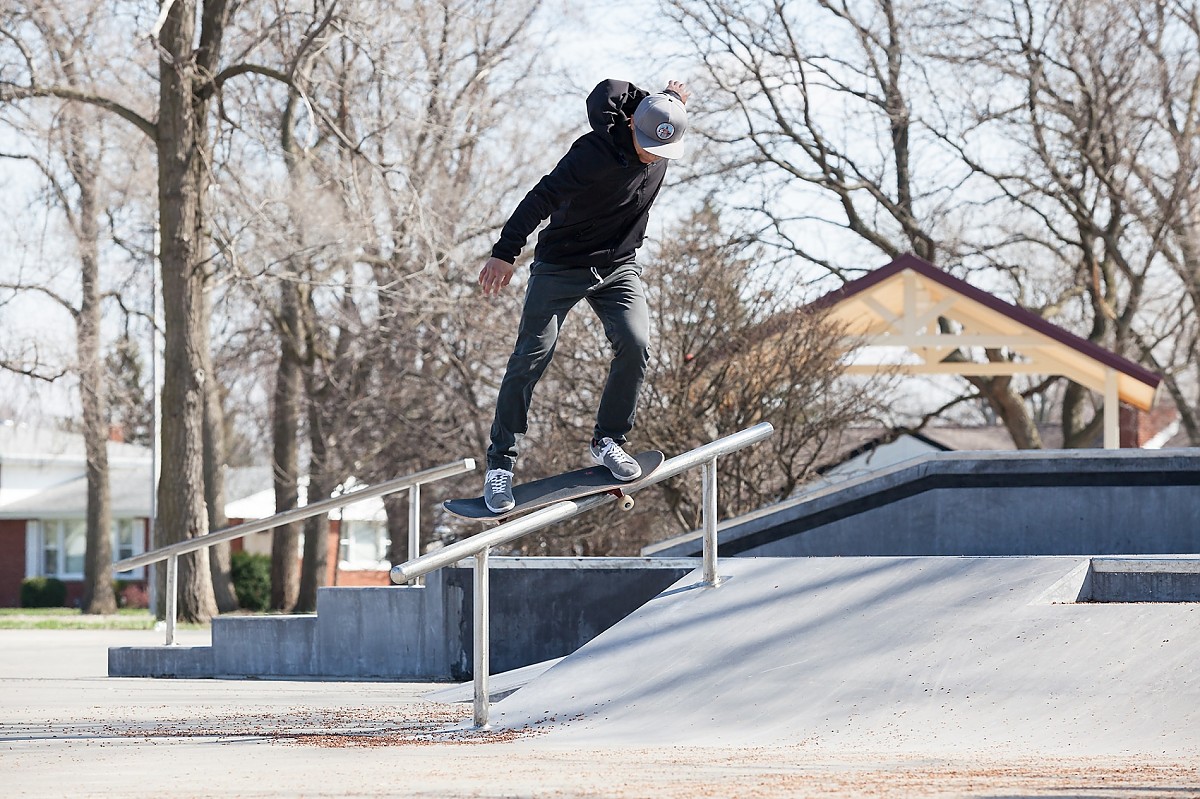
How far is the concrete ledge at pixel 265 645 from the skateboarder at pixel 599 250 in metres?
3.17

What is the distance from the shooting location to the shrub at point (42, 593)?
4778 cm

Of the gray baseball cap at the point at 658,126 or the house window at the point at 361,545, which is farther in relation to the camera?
the house window at the point at 361,545

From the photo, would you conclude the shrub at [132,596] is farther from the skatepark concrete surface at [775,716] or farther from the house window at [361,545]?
the skatepark concrete surface at [775,716]

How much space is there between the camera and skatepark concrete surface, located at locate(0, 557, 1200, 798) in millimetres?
5012

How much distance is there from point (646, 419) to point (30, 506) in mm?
41396

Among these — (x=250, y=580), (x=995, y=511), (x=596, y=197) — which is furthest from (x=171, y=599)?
(x=250, y=580)

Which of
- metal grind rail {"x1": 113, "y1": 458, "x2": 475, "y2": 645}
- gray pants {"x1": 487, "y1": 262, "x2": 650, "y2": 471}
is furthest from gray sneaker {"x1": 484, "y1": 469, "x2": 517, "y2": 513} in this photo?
metal grind rail {"x1": 113, "y1": 458, "x2": 475, "y2": 645}

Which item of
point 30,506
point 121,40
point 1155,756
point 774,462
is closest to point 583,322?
point 774,462

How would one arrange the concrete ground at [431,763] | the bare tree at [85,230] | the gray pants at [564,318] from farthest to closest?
the bare tree at [85,230] < the gray pants at [564,318] < the concrete ground at [431,763]

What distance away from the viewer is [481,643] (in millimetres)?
6629

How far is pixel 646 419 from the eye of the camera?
1719 cm

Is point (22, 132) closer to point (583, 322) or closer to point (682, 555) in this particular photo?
point (583, 322)

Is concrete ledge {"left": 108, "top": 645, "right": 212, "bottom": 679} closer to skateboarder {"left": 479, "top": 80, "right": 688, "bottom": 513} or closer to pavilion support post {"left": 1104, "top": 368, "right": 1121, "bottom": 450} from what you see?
skateboarder {"left": 479, "top": 80, "right": 688, "bottom": 513}

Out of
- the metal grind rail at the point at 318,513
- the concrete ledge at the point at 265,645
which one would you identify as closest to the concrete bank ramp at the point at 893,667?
the metal grind rail at the point at 318,513
